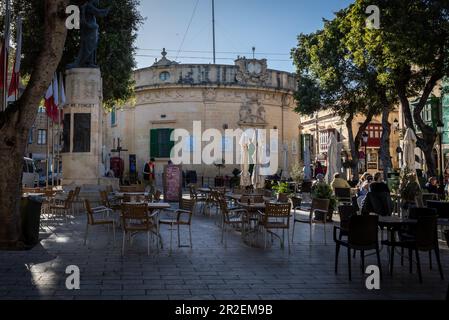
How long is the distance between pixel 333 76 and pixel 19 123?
1666 cm

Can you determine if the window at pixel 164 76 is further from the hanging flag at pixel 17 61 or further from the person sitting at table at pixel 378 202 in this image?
the person sitting at table at pixel 378 202

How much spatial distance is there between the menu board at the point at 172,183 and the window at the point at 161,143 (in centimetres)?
1661

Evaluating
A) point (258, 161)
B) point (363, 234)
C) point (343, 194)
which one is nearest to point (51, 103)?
point (258, 161)

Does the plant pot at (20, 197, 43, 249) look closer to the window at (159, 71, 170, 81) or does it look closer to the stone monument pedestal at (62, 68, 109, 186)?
the stone monument pedestal at (62, 68, 109, 186)

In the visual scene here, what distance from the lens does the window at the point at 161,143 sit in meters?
34.2

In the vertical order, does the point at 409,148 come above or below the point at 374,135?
below

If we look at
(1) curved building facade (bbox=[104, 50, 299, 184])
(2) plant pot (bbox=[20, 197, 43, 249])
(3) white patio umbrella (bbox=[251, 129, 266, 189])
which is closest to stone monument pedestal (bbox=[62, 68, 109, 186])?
(3) white patio umbrella (bbox=[251, 129, 266, 189])

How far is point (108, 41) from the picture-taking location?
20906mm

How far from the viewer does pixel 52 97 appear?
15898 mm

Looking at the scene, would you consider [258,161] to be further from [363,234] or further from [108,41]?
[363,234]

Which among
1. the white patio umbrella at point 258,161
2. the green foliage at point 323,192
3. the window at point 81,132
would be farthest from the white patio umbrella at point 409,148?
the window at point 81,132

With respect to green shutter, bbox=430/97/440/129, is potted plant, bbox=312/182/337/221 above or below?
below

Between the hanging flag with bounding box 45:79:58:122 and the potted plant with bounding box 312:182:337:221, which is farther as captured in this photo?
the hanging flag with bounding box 45:79:58:122

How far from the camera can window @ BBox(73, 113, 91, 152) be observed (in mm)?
16047
